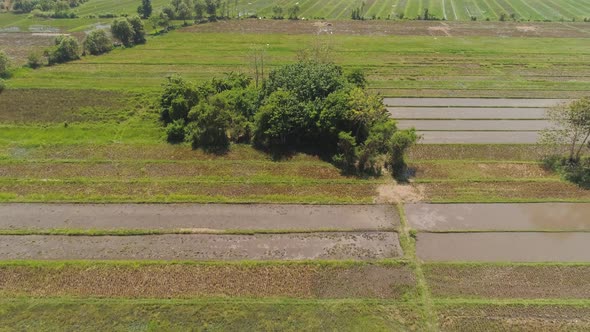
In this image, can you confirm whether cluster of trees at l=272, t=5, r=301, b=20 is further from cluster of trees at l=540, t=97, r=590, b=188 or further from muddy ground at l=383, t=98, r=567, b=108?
cluster of trees at l=540, t=97, r=590, b=188

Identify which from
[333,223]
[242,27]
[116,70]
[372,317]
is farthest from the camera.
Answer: [242,27]

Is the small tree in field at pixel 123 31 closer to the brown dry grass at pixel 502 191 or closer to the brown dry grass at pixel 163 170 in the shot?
the brown dry grass at pixel 163 170

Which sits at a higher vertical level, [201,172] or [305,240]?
[201,172]

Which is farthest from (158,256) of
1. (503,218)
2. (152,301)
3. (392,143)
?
(503,218)

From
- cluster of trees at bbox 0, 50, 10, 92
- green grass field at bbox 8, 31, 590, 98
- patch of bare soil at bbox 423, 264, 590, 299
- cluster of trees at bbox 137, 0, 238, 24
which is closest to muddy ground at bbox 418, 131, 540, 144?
green grass field at bbox 8, 31, 590, 98

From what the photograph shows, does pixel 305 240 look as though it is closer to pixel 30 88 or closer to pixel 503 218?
pixel 503 218

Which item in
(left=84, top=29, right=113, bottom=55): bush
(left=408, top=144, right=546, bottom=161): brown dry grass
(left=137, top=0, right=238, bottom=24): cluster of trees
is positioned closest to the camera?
(left=408, top=144, right=546, bottom=161): brown dry grass

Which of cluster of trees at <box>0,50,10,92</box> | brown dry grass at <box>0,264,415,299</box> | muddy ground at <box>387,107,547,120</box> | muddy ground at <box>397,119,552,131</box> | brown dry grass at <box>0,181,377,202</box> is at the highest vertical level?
cluster of trees at <box>0,50,10,92</box>

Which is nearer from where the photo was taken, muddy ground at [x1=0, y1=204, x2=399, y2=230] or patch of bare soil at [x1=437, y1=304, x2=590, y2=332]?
patch of bare soil at [x1=437, y1=304, x2=590, y2=332]
